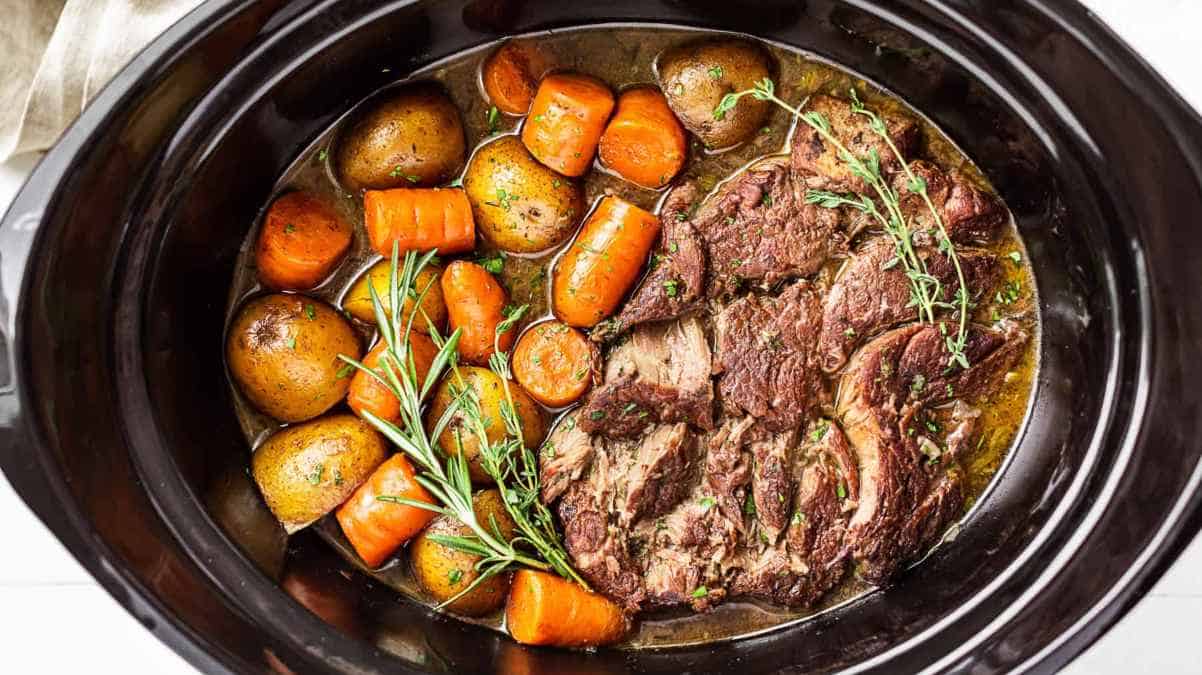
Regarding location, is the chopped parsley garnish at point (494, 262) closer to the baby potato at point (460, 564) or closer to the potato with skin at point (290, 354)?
the potato with skin at point (290, 354)

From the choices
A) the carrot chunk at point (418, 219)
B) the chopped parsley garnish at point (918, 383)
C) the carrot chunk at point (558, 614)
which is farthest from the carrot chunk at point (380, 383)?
the chopped parsley garnish at point (918, 383)

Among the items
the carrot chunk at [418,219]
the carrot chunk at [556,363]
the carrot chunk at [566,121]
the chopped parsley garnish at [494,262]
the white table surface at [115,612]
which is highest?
the carrot chunk at [566,121]

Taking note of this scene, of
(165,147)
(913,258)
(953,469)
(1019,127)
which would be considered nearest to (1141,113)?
(1019,127)

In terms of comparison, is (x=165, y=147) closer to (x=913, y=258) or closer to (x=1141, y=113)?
(x=913, y=258)

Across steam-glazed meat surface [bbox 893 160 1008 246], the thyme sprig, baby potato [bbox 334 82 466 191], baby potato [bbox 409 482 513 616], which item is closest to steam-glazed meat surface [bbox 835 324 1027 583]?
steam-glazed meat surface [bbox 893 160 1008 246]

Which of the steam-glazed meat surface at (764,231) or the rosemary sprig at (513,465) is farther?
the steam-glazed meat surface at (764,231)

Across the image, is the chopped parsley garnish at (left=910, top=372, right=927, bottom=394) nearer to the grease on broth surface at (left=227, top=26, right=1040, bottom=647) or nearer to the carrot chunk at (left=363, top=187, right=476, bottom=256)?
the grease on broth surface at (left=227, top=26, right=1040, bottom=647)
